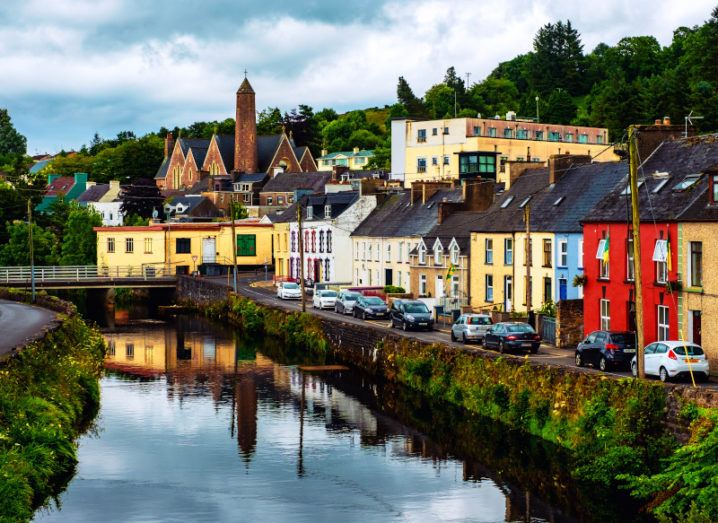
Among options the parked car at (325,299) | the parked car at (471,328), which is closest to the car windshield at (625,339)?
the parked car at (471,328)

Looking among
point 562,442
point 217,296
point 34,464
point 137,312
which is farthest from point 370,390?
point 137,312

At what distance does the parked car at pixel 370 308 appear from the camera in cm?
6894

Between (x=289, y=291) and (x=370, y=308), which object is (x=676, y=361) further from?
(x=289, y=291)

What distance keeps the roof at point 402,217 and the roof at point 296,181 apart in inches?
2540

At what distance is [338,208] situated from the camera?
95312 millimetres

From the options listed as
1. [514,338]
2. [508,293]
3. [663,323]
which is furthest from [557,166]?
[663,323]

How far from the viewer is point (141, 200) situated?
494 ft

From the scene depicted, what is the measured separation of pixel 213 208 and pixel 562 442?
110 metres

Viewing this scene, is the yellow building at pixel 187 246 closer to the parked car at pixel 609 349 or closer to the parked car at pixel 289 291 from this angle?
the parked car at pixel 289 291

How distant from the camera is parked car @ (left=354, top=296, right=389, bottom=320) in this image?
68.9 m

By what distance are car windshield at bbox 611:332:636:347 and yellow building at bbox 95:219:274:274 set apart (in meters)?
73.1

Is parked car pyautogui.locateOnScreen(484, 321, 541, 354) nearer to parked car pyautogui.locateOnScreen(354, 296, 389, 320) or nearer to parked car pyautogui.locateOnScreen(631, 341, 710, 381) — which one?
parked car pyautogui.locateOnScreen(631, 341, 710, 381)

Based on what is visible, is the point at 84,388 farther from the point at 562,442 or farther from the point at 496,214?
the point at 496,214

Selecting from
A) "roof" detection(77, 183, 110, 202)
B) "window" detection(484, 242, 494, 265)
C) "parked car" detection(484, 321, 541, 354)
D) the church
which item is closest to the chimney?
"window" detection(484, 242, 494, 265)
